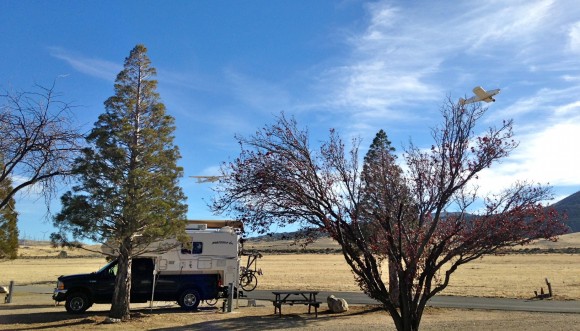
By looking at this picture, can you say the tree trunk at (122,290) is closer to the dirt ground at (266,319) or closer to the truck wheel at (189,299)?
the dirt ground at (266,319)

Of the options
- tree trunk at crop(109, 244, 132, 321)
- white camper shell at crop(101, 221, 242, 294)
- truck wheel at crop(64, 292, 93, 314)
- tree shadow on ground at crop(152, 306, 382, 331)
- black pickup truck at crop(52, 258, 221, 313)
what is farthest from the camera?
white camper shell at crop(101, 221, 242, 294)

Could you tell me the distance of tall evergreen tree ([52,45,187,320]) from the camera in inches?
625

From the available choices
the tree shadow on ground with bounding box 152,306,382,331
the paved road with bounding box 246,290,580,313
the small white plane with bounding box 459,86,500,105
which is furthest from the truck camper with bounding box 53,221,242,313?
the small white plane with bounding box 459,86,500,105

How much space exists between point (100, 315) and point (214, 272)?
4.64 metres

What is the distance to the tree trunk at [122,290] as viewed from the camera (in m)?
16.4

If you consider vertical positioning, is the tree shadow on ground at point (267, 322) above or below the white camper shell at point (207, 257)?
below

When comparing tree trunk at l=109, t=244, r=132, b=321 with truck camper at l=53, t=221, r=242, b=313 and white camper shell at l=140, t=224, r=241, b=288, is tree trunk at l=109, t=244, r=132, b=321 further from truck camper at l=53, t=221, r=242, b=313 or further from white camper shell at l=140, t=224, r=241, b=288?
white camper shell at l=140, t=224, r=241, b=288

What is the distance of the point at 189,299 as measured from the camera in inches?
779

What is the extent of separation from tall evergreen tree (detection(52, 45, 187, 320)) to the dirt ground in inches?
59.3

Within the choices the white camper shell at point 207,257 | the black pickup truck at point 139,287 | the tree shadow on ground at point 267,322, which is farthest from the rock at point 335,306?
the black pickup truck at point 139,287

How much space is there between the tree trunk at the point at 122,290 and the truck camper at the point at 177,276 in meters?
1.38

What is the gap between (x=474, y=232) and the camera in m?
8.32

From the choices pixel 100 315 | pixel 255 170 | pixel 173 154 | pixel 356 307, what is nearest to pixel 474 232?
pixel 255 170

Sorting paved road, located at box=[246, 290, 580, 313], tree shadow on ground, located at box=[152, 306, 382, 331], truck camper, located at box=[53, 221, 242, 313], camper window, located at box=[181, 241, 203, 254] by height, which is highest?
camper window, located at box=[181, 241, 203, 254]
